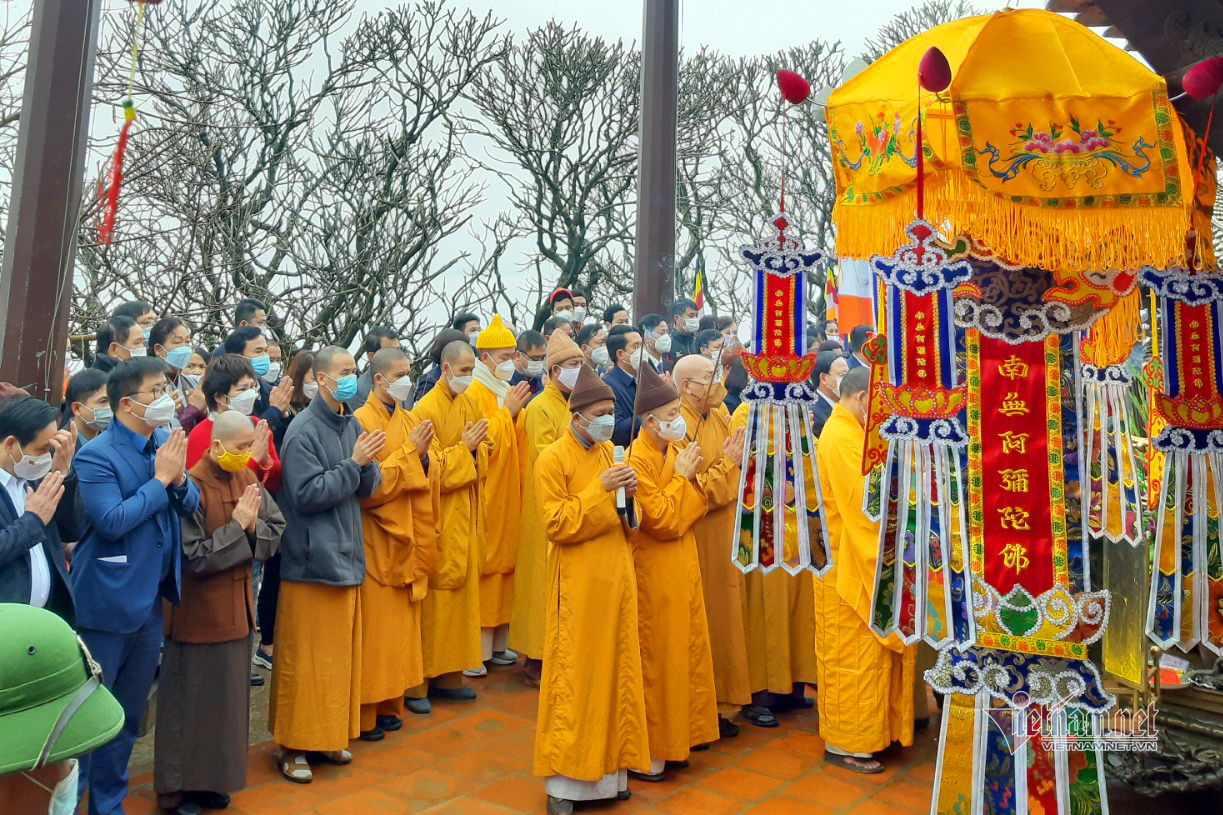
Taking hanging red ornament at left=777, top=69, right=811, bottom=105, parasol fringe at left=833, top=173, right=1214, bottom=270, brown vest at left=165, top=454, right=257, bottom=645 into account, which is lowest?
brown vest at left=165, top=454, right=257, bottom=645

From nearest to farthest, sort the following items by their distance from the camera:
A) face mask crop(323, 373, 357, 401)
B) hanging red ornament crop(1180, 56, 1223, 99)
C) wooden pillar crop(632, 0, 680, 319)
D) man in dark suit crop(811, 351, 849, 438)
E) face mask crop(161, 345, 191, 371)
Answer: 1. hanging red ornament crop(1180, 56, 1223, 99)
2. face mask crop(323, 373, 357, 401)
3. face mask crop(161, 345, 191, 371)
4. man in dark suit crop(811, 351, 849, 438)
5. wooden pillar crop(632, 0, 680, 319)

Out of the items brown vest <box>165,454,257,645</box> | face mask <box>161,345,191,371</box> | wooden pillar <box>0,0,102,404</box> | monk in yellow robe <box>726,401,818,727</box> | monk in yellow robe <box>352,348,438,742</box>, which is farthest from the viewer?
monk in yellow robe <box>726,401,818,727</box>

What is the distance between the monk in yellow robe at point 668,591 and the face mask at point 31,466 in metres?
2.41

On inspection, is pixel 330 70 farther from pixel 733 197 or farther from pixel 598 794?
pixel 598 794

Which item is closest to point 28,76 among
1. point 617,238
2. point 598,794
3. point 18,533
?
point 18,533

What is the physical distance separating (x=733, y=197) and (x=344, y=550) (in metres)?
14.3

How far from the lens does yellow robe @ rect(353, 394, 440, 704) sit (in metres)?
5.38

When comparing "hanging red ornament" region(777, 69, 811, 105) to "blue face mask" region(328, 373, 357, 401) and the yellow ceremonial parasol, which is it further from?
"blue face mask" region(328, 373, 357, 401)

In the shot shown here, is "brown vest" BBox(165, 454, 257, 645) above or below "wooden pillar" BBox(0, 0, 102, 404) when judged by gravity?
below

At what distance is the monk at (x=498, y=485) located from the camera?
6.60m

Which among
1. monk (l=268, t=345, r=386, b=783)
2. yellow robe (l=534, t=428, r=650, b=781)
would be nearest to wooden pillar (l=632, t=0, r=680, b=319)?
monk (l=268, t=345, r=386, b=783)

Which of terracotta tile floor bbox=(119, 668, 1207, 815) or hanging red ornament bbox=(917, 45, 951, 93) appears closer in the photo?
hanging red ornament bbox=(917, 45, 951, 93)

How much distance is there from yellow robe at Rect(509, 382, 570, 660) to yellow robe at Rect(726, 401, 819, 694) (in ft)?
4.17

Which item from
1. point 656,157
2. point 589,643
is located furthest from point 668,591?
point 656,157
